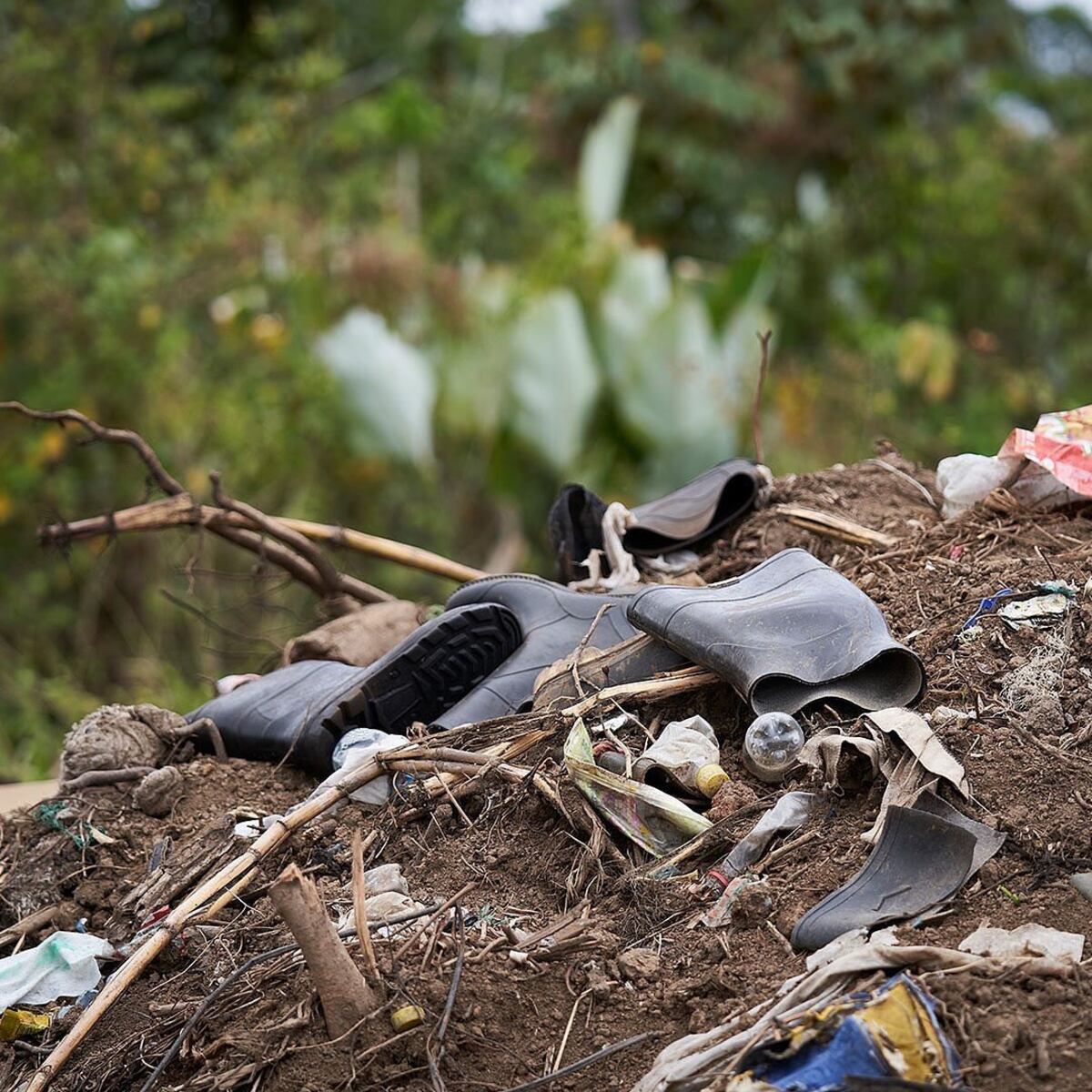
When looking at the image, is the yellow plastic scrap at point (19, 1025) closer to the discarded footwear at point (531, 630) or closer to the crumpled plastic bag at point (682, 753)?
the discarded footwear at point (531, 630)

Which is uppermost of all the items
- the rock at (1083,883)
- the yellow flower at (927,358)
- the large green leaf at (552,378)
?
the rock at (1083,883)

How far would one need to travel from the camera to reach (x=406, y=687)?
2.37 metres

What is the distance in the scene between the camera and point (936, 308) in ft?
27.3

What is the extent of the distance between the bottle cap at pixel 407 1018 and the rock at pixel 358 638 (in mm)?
1340

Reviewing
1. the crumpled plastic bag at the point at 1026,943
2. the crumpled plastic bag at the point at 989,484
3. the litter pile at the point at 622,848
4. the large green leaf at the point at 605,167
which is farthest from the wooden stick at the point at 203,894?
the large green leaf at the point at 605,167

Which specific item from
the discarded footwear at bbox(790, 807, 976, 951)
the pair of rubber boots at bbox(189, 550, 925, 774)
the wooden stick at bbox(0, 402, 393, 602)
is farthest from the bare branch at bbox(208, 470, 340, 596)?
the discarded footwear at bbox(790, 807, 976, 951)

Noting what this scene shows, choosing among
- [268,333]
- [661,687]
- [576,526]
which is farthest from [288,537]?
[268,333]

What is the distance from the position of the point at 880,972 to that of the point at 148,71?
8.38 meters

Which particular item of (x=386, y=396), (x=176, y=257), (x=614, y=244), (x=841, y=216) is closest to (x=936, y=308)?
(x=841, y=216)

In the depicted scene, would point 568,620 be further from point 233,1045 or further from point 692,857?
point 233,1045

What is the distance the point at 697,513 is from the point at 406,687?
790 millimetres

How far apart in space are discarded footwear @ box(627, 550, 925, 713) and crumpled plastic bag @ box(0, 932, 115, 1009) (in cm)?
93

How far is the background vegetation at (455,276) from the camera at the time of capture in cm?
595

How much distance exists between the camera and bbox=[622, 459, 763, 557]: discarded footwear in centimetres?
283
